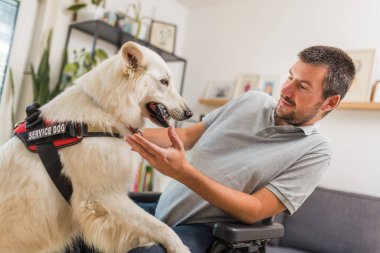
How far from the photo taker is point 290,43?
319 centimetres

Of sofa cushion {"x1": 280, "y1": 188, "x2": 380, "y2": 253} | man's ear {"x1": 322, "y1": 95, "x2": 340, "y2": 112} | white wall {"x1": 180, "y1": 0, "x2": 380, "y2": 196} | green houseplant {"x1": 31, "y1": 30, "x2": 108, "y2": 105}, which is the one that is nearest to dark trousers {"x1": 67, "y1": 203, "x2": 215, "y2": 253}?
man's ear {"x1": 322, "y1": 95, "x2": 340, "y2": 112}

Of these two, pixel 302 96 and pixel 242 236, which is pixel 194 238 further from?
pixel 302 96

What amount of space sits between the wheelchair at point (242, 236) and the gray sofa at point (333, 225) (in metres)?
1.11

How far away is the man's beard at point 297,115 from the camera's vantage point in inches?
53.0

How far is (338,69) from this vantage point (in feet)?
4.37

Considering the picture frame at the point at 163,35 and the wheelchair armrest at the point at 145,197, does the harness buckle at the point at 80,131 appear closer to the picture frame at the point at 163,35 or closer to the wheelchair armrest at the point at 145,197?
the wheelchair armrest at the point at 145,197

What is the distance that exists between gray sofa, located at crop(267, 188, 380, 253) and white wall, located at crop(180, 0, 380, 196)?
0.34 m

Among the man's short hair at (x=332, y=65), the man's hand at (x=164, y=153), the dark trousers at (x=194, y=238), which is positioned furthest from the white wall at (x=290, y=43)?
the man's hand at (x=164, y=153)

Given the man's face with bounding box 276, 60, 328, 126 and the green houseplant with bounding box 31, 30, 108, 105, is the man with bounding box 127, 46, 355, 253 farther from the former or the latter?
the green houseplant with bounding box 31, 30, 108, 105

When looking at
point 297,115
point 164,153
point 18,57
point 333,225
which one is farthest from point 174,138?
point 18,57

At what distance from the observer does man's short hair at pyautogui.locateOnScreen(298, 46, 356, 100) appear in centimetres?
132

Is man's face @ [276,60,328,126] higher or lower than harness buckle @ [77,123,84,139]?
higher

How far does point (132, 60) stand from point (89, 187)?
1.48 ft

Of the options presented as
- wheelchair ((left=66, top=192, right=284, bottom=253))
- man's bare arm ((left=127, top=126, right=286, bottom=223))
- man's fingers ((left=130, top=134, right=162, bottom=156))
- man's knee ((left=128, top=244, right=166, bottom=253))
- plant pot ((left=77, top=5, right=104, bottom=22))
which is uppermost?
plant pot ((left=77, top=5, right=104, bottom=22))
